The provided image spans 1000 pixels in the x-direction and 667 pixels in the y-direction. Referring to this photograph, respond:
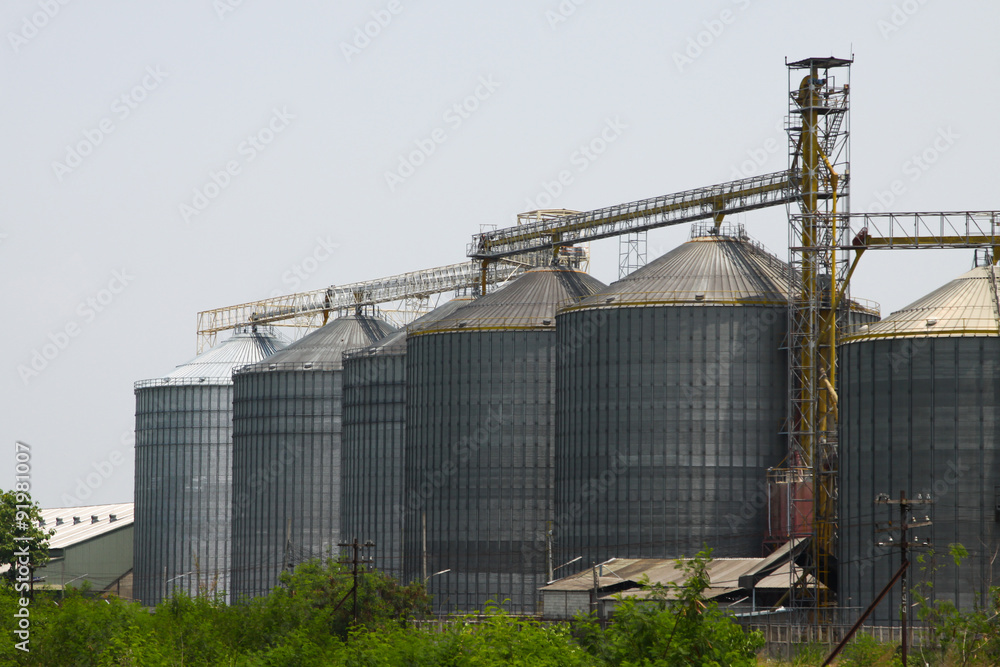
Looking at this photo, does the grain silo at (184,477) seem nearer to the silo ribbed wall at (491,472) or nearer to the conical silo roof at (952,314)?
the silo ribbed wall at (491,472)

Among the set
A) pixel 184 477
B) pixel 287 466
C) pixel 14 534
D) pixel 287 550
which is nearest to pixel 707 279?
pixel 287 466

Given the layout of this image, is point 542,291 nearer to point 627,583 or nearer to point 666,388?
point 666,388

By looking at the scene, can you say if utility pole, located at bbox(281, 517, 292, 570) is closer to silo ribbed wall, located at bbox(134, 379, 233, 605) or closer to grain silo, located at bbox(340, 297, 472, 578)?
grain silo, located at bbox(340, 297, 472, 578)

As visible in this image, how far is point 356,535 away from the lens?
107 metres

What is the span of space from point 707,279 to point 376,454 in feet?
98.1

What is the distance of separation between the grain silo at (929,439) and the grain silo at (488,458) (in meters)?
23.5

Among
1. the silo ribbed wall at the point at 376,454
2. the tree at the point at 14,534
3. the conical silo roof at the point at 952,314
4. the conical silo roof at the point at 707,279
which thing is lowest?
the tree at the point at 14,534

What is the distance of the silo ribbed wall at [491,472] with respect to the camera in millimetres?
95125

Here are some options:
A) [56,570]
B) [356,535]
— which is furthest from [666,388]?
[56,570]

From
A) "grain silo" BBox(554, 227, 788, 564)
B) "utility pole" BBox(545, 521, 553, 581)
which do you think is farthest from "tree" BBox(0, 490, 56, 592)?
"grain silo" BBox(554, 227, 788, 564)

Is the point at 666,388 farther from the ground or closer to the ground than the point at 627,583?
farther from the ground

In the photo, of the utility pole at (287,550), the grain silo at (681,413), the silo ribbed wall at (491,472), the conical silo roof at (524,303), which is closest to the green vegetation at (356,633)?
the silo ribbed wall at (491,472)

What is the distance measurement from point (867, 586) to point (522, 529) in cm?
2617

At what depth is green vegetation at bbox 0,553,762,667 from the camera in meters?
45.4
